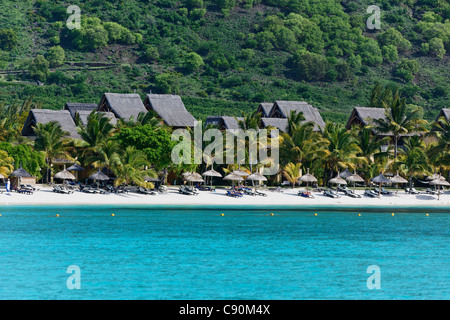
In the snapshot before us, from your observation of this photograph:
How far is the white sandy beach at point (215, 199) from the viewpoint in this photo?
188 feet

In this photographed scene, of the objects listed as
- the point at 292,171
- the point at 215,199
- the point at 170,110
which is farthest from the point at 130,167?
the point at 170,110

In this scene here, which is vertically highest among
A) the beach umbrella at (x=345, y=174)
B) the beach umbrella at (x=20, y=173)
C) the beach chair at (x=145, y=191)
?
the beach umbrella at (x=20, y=173)

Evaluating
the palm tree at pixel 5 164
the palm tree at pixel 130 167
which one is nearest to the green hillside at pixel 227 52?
the palm tree at pixel 5 164

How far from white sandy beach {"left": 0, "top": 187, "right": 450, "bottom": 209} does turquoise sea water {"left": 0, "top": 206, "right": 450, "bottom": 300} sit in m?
1.50

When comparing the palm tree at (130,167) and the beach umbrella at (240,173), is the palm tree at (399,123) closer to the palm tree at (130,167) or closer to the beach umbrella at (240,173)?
the beach umbrella at (240,173)

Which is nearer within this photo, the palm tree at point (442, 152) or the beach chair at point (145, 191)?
the beach chair at point (145, 191)

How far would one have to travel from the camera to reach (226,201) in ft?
202

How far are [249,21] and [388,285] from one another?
15348 cm

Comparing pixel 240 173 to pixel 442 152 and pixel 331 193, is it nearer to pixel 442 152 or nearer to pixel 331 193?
pixel 331 193

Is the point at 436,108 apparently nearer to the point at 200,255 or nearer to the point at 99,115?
the point at 99,115

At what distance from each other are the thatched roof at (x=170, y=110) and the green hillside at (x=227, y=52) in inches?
1379

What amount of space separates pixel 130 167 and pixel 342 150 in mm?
18948

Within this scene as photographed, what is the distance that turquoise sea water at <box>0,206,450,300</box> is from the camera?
27484 mm

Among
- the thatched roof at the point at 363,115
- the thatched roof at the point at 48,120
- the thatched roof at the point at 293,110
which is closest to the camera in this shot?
the thatched roof at the point at 48,120
